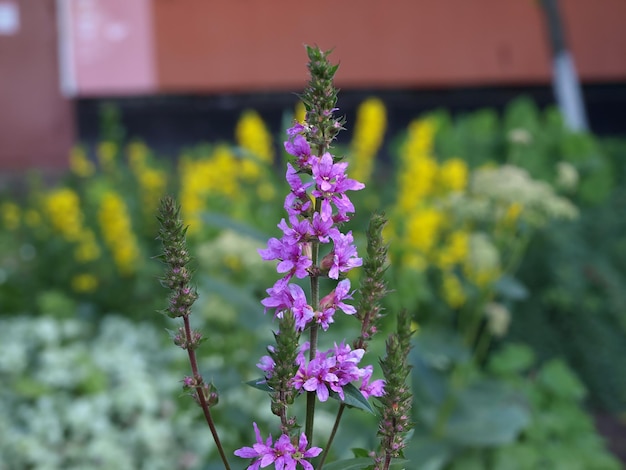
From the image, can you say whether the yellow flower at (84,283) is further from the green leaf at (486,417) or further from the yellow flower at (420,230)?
the green leaf at (486,417)

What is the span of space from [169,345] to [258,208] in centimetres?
83

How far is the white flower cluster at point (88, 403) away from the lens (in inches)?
127

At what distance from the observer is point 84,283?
4.39 metres

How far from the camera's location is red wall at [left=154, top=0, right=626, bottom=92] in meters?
7.17

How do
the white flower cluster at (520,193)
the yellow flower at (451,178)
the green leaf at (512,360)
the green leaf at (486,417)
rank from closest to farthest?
the green leaf at (486,417) → the white flower cluster at (520,193) → the green leaf at (512,360) → the yellow flower at (451,178)

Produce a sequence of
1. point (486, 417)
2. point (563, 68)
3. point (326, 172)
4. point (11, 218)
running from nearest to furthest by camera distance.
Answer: point (326, 172) → point (486, 417) → point (11, 218) → point (563, 68)

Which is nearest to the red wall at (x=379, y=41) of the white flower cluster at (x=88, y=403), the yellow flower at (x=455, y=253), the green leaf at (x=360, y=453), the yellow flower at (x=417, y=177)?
the yellow flower at (x=417, y=177)

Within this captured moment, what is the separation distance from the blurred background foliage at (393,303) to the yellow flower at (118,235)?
1 cm

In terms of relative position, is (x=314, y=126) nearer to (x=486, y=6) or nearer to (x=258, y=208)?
(x=258, y=208)

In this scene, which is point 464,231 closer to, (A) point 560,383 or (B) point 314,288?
(A) point 560,383

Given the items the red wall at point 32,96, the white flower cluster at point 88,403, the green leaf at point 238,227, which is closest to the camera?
the green leaf at point 238,227

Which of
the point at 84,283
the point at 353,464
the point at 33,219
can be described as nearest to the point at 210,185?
the point at 84,283

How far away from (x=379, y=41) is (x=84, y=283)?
13.0ft

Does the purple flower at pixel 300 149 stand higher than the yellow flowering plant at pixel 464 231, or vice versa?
the purple flower at pixel 300 149
